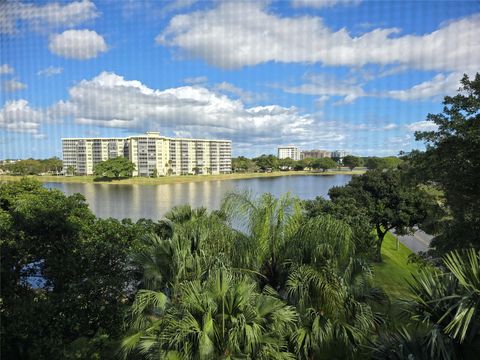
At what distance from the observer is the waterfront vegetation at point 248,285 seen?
11.6ft

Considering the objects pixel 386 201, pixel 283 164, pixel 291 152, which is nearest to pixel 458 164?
pixel 386 201

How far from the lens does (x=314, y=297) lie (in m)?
4.88

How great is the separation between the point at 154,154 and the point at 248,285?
60.3m

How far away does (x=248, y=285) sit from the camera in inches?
163

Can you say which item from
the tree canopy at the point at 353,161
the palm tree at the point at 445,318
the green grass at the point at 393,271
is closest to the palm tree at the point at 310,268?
Result: the palm tree at the point at 445,318

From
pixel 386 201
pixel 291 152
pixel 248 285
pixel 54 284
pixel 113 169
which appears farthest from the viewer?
pixel 291 152

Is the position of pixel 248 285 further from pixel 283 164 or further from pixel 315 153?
pixel 315 153

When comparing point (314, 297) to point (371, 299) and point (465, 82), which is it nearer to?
point (371, 299)

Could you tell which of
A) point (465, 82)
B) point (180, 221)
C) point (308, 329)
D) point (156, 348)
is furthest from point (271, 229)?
point (465, 82)

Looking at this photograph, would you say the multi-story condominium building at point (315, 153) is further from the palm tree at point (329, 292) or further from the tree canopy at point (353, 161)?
the palm tree at point (329, 292)

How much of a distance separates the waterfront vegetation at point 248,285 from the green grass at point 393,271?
359cm

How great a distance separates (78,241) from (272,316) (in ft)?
13.4

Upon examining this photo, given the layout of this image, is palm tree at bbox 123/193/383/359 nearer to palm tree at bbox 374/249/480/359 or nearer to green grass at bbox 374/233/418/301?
palm tree at bbox 374/249/480/359

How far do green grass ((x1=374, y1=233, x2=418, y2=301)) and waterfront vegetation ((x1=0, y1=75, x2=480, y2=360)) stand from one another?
11.8 ft
